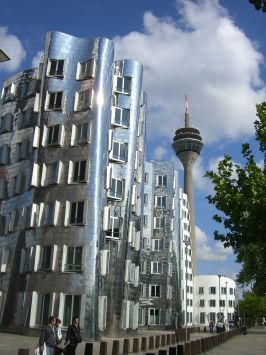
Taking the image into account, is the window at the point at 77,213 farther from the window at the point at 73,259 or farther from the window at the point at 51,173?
the window at the point at 51,173

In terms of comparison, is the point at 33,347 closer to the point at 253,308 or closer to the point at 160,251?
the point at 160,251

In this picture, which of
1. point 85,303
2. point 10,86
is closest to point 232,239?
point 85,303

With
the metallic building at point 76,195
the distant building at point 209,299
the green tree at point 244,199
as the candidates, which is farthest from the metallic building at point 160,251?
the distant building at point 209,299

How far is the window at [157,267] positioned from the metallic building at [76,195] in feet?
67.8

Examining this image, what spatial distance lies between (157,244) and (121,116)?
27498 millimetres

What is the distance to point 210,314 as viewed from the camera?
11094cm

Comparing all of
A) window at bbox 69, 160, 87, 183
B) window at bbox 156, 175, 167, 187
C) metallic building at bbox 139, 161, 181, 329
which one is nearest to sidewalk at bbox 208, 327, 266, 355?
window at bbox 69, 160, 87, 183

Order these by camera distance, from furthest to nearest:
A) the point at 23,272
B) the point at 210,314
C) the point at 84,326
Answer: the point at 210,314 < the point at 23,272 < the point at 84,326

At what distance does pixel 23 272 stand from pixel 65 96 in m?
14.8

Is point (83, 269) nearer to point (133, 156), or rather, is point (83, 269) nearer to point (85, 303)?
point (85, 303)

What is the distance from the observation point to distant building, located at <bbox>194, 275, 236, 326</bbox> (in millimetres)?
111125

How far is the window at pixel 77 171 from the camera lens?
3525 cm

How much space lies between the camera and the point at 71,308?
3198 centimetres

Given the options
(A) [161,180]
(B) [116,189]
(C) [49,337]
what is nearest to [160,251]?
(A) [161,180]
